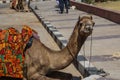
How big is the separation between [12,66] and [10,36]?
1.84 ft

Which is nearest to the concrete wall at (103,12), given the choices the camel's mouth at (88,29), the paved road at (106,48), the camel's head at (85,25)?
the paved road at (106,48)

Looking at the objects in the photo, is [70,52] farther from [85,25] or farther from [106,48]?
[106,48]

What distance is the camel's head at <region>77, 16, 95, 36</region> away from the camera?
20.8 ft

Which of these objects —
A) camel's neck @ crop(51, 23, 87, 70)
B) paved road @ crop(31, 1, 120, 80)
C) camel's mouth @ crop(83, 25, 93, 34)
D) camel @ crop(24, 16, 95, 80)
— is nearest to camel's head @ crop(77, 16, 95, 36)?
camel's mouth @ crop(83, 25, 93, 34)

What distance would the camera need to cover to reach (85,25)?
639 cm

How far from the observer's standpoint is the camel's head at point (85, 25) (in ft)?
20.8

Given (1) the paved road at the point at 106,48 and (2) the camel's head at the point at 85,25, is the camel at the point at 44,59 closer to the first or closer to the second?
(2) the camel's head at the point at 85,25

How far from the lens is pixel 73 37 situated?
21.9 ft

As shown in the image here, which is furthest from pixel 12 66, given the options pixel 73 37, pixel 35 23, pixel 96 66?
pixel 35 23

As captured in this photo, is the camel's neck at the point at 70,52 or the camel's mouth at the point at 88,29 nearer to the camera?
the camel's mouth at the point at 88,29

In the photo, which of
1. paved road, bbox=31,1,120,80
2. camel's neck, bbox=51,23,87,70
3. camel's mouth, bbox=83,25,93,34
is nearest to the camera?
camel's mouth, bbox=83,25,93,34

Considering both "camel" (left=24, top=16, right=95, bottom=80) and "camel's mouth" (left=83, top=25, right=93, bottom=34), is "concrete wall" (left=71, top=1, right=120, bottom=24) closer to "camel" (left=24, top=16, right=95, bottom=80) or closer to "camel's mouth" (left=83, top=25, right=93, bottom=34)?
"camel" (left=24, top=16, right=95, bottom=80)

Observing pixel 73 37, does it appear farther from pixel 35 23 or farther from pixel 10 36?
pixel 35 23

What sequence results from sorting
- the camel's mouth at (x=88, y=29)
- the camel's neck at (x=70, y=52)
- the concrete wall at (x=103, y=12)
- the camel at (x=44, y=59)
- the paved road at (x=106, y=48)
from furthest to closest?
the concrete wall at (x=103, y=12)
the paved road at (x=106, y=48)
the camel at (x=44, y=59)
the camel's neck at (x=70, y=52)
the camel's mouth at (x=88, y=29)
